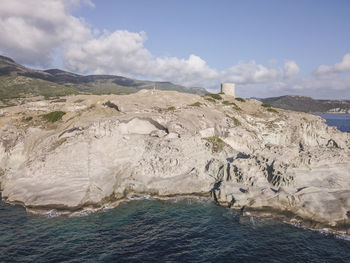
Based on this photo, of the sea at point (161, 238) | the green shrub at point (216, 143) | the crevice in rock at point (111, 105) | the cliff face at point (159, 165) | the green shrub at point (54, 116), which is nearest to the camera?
the sea at point (161, 238)

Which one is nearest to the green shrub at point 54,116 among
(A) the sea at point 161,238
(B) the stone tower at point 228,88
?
(A) the sea at point 161,238

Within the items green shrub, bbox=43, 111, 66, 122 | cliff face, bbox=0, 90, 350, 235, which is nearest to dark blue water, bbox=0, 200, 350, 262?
cliff face, bbox=0, 90, 350, 235

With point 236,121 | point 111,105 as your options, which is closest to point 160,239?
point 111,105

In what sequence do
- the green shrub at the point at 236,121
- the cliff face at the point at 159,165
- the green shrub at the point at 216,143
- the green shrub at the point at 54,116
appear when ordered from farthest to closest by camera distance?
the green shrub at the point at 236,121
the green shrub at the point at 54,116
the green shrub at the point at 216,143
the cliff face at the point at 159,165

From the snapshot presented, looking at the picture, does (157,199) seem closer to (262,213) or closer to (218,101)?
(262,213)

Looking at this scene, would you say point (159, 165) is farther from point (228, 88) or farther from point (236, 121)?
point (228, 88)

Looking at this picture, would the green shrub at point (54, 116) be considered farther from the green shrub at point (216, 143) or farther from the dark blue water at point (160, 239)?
the green shrub at point (216, 143)

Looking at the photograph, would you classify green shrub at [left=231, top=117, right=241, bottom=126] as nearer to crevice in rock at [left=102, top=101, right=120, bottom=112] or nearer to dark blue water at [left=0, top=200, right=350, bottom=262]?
crevice in rock at [left=102, top=101, right=120, bottom=112]
